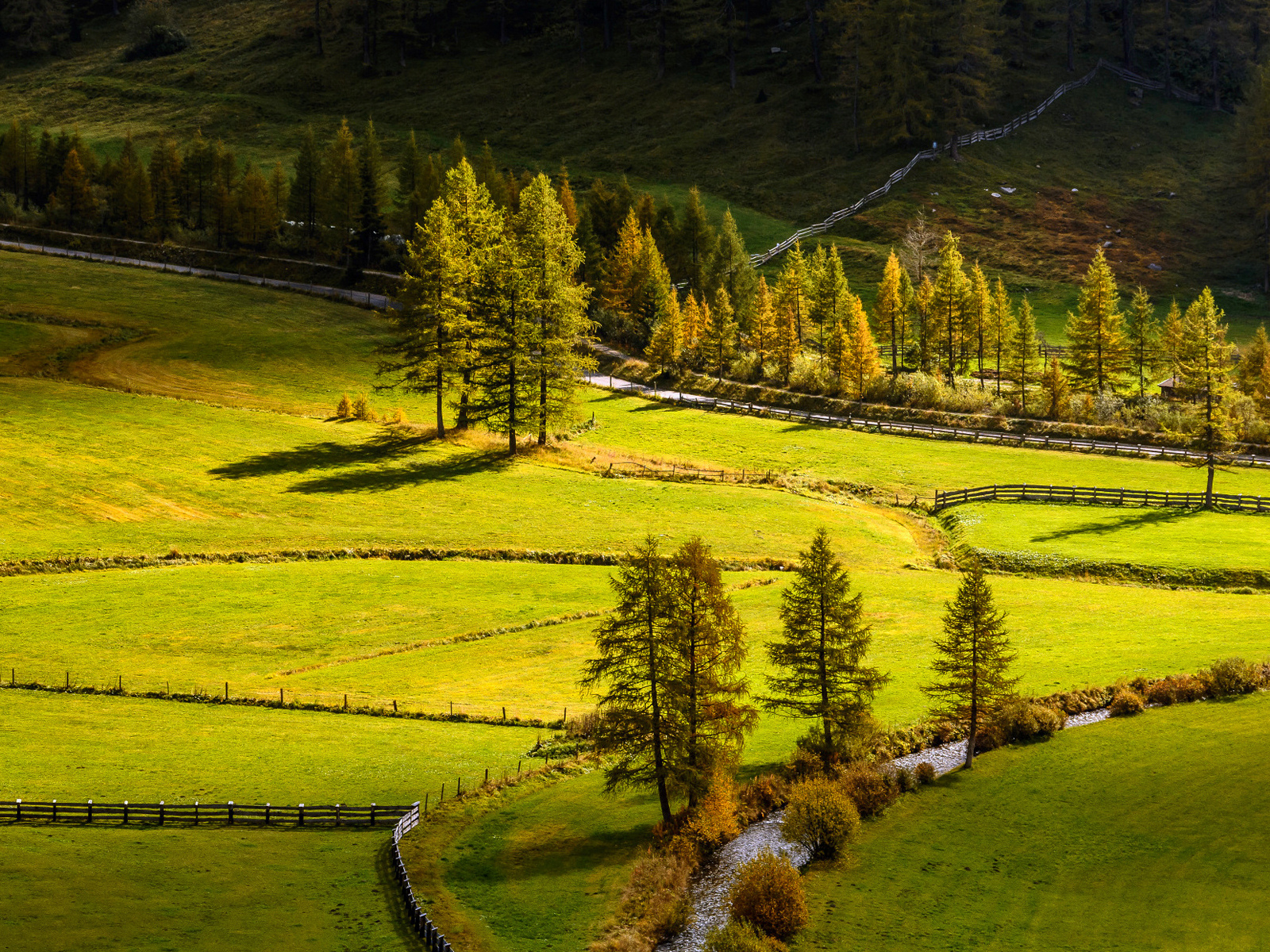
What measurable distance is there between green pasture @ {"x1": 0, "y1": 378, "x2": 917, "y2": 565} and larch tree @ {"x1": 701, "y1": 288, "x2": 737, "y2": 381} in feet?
112

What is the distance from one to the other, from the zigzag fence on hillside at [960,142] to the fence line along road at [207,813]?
4329 inches

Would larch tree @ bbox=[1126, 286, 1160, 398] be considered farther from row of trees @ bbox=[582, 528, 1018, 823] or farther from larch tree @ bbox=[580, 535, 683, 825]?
larch tree @ bbox=[580, 535, 683, 825]

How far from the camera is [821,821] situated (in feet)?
134

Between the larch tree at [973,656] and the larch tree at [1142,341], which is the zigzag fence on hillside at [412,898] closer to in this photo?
the larch tree at [973,656]

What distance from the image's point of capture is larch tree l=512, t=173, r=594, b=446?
92688mm

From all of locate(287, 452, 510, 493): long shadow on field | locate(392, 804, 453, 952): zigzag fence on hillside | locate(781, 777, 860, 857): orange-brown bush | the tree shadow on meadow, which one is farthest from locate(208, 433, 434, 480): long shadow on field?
locate(781, 777, 860, 857): orange-brown bush

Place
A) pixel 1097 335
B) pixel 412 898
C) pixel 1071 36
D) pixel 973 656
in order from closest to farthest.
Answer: pixel 412 898
pixel 973 656
pixel 1097 335
pixel 1071 36

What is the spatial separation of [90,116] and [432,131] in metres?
50.9

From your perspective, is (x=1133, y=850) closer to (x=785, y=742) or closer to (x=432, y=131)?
(x=785, y=742)

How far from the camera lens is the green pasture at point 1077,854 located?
36031 mm

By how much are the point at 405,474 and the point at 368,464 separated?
11.6ft

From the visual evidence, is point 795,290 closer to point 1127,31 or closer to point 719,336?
point 719,336

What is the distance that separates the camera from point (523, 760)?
151ft

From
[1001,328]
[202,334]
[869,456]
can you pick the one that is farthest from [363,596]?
[1001,328]
